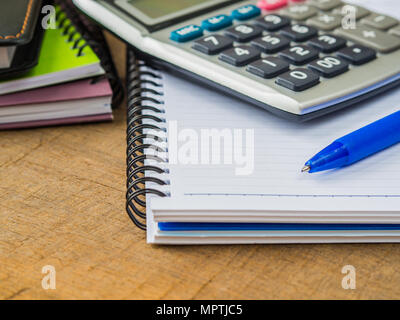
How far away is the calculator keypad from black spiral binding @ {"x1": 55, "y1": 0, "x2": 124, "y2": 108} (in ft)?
0.30

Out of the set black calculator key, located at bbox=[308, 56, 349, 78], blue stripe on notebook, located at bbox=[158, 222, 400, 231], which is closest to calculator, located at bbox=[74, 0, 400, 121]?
black calculator key, located at bbox=[308, 56, 349, 78]

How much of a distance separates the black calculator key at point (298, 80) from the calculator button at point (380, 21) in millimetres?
157

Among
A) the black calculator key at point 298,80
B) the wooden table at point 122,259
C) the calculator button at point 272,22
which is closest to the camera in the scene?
the wooden table at point 122,259

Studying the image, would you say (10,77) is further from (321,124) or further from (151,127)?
(321,124)

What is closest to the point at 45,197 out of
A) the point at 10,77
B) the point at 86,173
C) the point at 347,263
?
the point at 86,173

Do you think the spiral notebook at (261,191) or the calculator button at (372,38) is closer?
the spiral notebook at (261,191)

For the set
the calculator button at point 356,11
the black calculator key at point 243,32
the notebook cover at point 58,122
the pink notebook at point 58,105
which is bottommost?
the notebook cover at point 58,122

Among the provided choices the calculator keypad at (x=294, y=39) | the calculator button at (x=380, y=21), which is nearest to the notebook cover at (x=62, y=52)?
the calculator keypad at (x=294, y=39)

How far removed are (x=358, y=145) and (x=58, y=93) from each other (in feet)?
1.03

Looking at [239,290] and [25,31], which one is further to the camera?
[25,31]

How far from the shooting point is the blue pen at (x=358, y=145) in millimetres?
473

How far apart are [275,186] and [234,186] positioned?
0.03m

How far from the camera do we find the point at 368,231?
0.45 m

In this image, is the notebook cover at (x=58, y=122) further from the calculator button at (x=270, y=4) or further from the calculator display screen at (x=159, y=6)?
the calculator button at (x=270, y=4)
